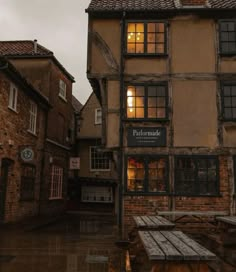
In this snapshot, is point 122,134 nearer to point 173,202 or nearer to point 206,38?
point 173,202

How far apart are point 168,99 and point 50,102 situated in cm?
892

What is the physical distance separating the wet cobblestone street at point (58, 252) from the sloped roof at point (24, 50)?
1079 cm

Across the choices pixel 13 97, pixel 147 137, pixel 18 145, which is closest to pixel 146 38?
pixel 147 137

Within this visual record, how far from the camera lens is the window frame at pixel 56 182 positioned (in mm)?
20125

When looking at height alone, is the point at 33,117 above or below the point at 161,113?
above

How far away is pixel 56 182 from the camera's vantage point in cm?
2102

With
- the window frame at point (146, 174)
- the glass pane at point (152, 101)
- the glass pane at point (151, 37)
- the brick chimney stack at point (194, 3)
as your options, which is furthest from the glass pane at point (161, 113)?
the brick chimney stack at point (194, 3)

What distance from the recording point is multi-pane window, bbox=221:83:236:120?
1306 cm

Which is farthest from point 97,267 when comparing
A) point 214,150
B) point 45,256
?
point 214,150

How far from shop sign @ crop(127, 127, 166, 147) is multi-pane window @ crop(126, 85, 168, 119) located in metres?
0.54

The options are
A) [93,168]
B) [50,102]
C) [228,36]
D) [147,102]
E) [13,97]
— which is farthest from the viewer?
[93,168]

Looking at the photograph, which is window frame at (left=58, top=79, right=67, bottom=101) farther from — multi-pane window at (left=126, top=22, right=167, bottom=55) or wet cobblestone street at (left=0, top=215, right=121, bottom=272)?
wet cobblestone street at (left=0, top=215, right=121, bottom=272)

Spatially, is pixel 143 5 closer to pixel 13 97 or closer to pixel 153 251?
pixel 13 97

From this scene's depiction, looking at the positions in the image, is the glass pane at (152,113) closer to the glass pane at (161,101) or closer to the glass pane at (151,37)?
the glass pane at (161,101)
